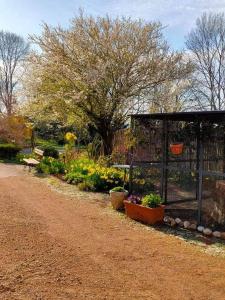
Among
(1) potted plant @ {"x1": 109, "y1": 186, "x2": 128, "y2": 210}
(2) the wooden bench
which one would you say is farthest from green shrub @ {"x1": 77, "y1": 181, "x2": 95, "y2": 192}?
(2) the wooden bench

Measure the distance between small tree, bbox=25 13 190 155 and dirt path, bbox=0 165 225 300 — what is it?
590 centimetres

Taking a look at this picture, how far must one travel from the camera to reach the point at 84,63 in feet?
42.0

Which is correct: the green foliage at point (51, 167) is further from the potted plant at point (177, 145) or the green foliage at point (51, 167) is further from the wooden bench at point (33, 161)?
the potted plant at point (177, 145)

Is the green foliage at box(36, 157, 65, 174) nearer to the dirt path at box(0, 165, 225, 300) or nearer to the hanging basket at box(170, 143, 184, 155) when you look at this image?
the dirt path at box(0, 165, 225, 300)

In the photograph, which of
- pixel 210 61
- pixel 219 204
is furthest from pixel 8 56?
pixel 219 204

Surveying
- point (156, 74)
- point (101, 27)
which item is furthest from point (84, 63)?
point (156, 74)

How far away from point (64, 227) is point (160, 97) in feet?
28.0

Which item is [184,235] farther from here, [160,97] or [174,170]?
[160,97]

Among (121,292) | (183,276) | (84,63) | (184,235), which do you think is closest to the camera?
(121,292)

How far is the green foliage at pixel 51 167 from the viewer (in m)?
13.2

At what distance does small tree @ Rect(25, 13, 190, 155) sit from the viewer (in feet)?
41.6

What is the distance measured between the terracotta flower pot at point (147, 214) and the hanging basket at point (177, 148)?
144cm

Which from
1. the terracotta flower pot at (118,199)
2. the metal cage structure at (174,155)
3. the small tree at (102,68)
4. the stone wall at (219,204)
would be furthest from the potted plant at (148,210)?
the small tree at (102,68)

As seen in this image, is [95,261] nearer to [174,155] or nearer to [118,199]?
[118,199]
